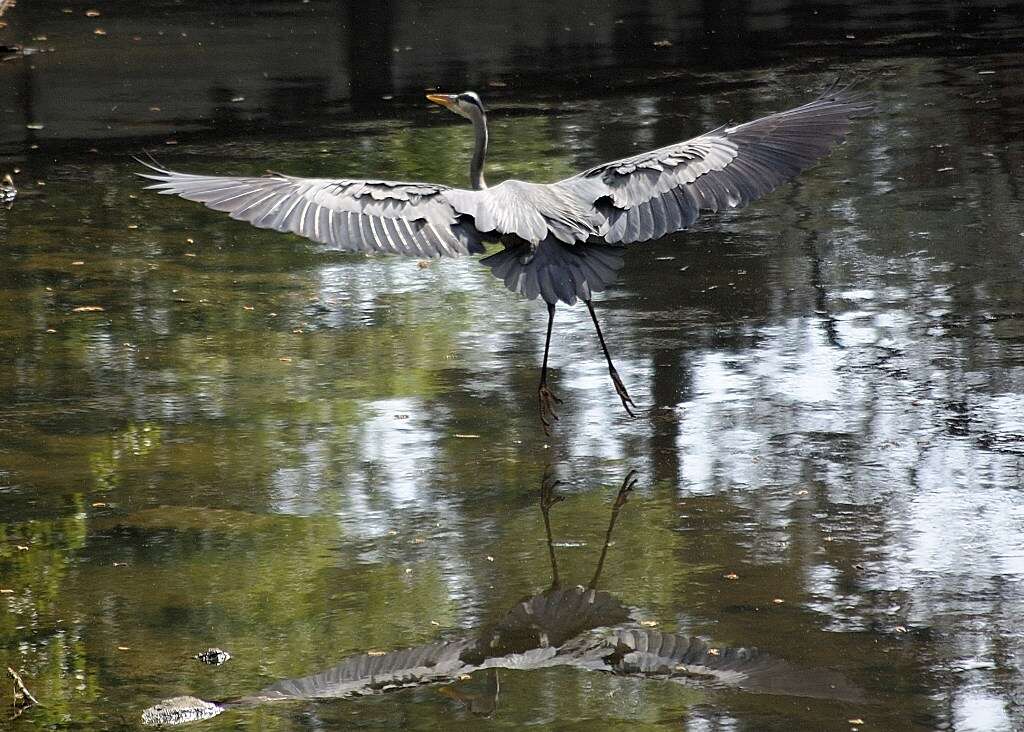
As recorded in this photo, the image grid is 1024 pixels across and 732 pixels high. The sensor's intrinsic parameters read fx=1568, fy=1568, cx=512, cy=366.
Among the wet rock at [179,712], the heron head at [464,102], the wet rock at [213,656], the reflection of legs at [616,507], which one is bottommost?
the wet rock at [179,712]

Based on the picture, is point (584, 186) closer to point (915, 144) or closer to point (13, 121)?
point (915, 144)

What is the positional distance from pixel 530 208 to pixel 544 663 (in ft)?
7.93

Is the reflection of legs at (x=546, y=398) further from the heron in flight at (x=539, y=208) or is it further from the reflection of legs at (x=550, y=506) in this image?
the reflection of legs at (x=550, y=506)

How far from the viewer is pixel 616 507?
20.2 ft

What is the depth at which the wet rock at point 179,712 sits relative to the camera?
15.1 ft

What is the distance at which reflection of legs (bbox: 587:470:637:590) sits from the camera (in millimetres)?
5621

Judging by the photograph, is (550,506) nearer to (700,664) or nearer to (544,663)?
(544,663)

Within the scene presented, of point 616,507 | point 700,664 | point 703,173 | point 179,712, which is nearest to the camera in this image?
point 179,712

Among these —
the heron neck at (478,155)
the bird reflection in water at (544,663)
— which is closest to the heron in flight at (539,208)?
the heron neck at (478,155)

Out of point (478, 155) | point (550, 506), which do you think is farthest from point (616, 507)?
point (478, 155)

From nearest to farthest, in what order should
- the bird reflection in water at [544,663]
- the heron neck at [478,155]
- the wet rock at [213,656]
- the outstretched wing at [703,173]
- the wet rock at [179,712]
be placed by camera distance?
the wet rock at [179,712], the bird reflection in water at [544,663], the wet rock at [213,656], the outstretched wing at [703,173], the heron neck at [478,155]

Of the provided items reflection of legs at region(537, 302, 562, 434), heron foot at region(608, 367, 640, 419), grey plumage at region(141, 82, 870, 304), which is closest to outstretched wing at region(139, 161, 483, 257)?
grey plumage at region(141, 82, 870, 304)

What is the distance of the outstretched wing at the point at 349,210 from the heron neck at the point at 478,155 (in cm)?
86

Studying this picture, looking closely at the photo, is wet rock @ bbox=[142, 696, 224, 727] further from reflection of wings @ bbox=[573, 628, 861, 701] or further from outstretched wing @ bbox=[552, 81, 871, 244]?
outstretched wing @ bbox=[552, 81, 871, 244]
